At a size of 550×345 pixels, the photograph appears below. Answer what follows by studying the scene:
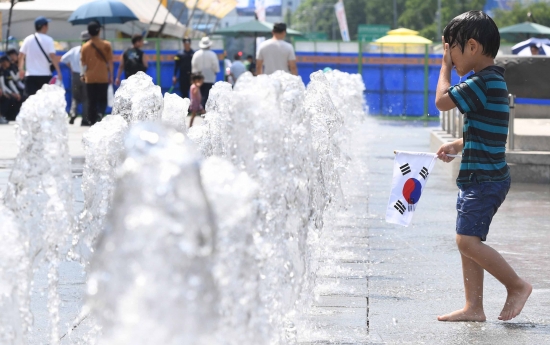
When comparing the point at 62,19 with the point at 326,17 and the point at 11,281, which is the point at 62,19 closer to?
the point at 11,281

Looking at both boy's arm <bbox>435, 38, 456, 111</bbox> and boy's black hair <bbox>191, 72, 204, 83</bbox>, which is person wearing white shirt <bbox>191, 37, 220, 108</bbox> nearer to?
boy's black hair <bbox>191, 72, 204, 83</bbox>

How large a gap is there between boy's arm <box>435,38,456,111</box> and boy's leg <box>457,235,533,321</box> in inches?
22.0

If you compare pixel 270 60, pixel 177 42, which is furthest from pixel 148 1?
pixel 270 60

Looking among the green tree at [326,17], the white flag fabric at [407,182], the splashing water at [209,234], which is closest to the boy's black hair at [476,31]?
the white flag fabric at [407,182]

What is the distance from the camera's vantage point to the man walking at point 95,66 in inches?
579

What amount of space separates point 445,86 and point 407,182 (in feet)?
1.62

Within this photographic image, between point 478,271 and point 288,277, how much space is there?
967mm

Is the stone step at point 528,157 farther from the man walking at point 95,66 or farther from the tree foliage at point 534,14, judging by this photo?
the tree foliage at point 534,14

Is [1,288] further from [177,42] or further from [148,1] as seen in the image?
[148,1]

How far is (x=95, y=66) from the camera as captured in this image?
14742mm

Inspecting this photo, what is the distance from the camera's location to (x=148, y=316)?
1.83 m

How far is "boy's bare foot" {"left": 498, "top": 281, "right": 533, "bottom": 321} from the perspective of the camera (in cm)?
436

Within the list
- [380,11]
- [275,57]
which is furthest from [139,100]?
[380,11]

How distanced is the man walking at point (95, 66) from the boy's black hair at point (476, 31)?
10.7 m
